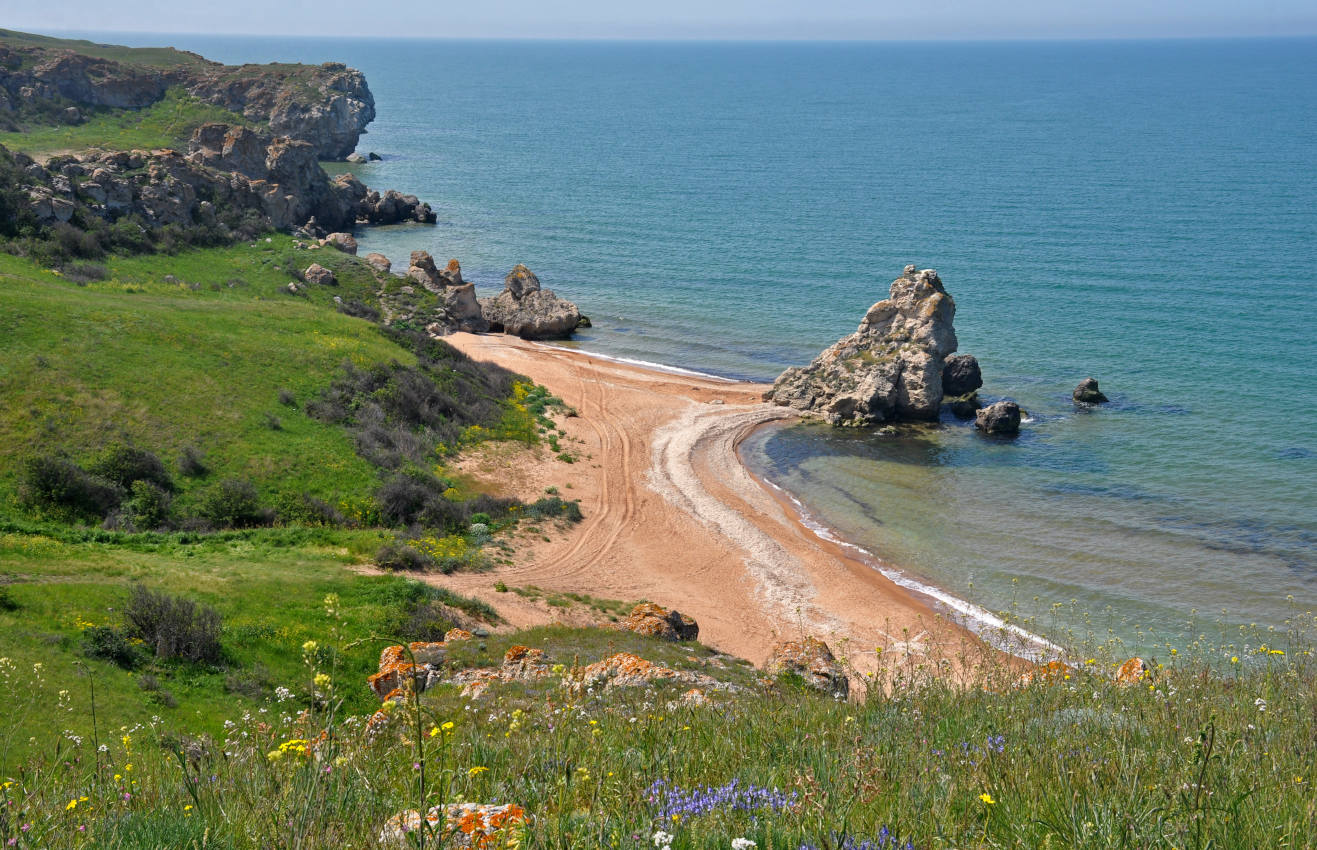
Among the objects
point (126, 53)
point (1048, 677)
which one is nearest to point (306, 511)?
point (1048, 677)

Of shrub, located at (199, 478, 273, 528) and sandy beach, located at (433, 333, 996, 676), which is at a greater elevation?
shrub, located at (199, 478, 273, 528)

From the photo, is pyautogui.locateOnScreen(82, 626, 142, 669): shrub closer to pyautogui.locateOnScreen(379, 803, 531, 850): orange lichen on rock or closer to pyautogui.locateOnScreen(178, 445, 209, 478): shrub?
pyautogui.locateOnScreen(178, 445, 209, 478): shrub

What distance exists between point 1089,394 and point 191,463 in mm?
39144

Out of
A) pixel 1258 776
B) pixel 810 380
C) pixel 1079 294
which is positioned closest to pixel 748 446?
pixel 810 380

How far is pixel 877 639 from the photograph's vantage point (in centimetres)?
2533

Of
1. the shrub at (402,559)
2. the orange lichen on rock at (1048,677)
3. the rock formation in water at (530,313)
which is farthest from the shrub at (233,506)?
the rock formation in water at (530,313)

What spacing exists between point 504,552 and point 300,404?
10229mm

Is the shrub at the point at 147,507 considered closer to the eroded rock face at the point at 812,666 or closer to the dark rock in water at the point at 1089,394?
the eroded rock face at the point at 812,666

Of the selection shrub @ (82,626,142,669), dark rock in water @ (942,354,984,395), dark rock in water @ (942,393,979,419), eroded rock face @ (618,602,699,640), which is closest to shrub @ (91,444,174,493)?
shrub @ (82,626,142,669)

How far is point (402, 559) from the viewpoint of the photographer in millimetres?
24203

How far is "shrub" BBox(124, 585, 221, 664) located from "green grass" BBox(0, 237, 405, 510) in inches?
310

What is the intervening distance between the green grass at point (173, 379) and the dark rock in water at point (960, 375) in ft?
87.2

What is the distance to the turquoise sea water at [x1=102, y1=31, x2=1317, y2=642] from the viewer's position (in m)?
31.6

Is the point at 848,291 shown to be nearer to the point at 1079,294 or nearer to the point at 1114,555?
the point at 1079,294
